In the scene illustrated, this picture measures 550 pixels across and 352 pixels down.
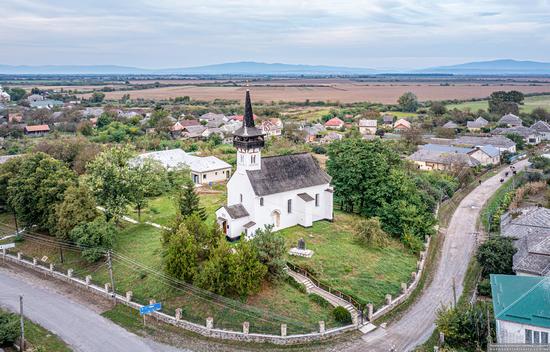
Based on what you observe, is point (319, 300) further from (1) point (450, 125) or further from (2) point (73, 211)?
(1) point (450, 125)

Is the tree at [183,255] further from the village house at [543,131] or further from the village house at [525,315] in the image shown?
the village house at [543,131]

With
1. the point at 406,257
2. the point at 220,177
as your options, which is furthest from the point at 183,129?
the point at 406,257

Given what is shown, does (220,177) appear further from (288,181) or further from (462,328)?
(462,328)

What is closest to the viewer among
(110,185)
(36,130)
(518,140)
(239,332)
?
(239,332)

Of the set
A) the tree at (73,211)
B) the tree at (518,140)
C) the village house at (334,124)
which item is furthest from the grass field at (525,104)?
the tree at (73,211)

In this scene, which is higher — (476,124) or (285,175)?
(285,175)

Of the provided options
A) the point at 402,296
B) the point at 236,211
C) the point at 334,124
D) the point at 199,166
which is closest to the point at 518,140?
Result: the point at 334,124

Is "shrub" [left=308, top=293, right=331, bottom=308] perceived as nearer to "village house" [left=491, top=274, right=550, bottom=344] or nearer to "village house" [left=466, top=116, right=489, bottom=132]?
"village house" [left=491, top=274, right=550, bottom=344]
